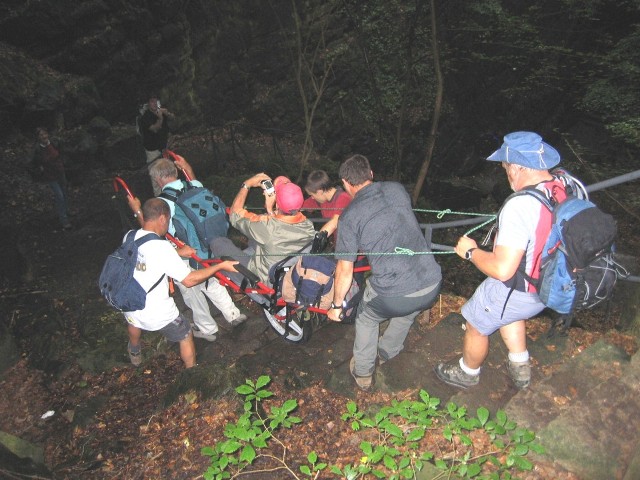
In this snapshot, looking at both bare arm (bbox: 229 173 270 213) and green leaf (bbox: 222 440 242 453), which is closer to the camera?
green leaf (bbox: 222 440 242 453)

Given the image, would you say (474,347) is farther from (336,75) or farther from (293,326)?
(336,75)

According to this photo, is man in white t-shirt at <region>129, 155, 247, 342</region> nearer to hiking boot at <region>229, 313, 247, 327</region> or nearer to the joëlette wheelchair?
hiking boot at <region>229, 313, 247, 327</region>

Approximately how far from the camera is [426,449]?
10.2ft

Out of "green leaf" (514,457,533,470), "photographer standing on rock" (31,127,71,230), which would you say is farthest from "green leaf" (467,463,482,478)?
"photographer standing on rock" (31,127,71,230)

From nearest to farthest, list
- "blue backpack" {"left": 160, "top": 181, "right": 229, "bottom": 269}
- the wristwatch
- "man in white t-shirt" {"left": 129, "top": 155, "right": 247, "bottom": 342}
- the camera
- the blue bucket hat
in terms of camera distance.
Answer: the blue bucket hat → the wristwatch → the camera → "blue backpack" {"left": 160, "top": 181, "right": 229, "bottom": 269} → "man in white t-shirt" {"left": 129, "top": 155, "right": 247, "bottom": 342}

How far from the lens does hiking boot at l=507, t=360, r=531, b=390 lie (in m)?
3.47

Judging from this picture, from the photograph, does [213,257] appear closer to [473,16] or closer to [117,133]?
[117,133]

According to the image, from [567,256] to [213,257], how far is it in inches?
132

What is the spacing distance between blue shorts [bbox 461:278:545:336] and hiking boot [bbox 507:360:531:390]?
1.59 ft

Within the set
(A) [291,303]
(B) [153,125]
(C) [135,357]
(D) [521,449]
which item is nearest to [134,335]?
(C) [135,357]

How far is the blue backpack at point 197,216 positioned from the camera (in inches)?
173

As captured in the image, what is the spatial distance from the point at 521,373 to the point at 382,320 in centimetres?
118

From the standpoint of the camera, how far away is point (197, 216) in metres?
4.40

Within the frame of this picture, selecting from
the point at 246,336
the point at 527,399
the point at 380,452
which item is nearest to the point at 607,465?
the point at 527,399
